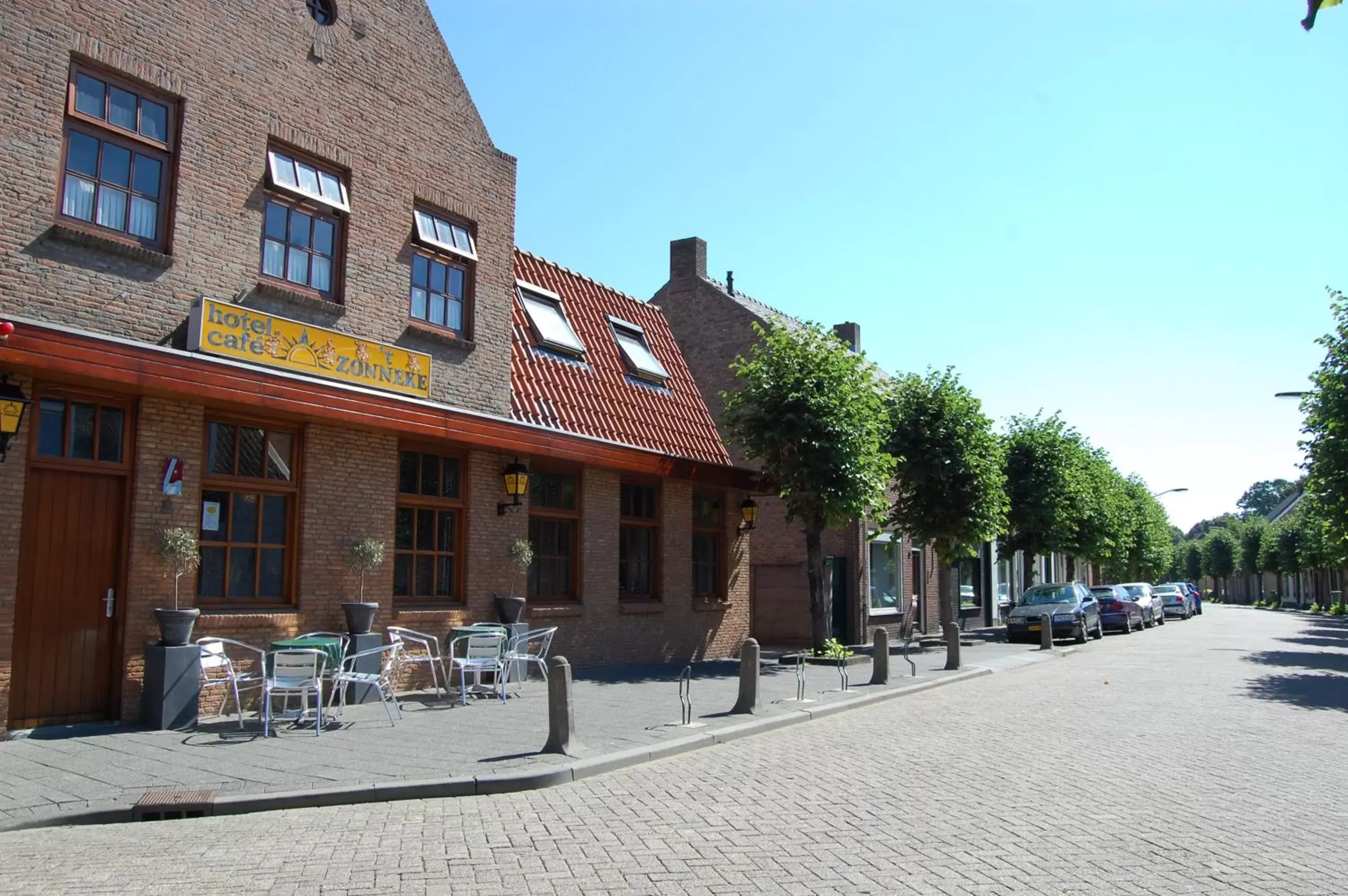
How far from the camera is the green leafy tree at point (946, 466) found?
23906mm

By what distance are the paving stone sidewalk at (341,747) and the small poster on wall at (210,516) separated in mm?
2012

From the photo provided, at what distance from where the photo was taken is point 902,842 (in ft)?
21.2

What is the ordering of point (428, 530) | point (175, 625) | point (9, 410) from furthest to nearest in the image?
point (428, 530) < point (175, 625) < point (9, 410)

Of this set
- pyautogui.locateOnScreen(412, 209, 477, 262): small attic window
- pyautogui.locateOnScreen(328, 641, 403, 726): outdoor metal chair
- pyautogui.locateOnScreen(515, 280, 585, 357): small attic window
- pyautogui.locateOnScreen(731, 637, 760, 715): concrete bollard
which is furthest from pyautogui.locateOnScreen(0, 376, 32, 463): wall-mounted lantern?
pyautogui.locateOnScreen(515, 280, 585, 357): small attic window

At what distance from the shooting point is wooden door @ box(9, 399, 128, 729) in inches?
380

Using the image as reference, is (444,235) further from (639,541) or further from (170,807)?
(170,807)

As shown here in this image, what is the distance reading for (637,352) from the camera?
786 inches

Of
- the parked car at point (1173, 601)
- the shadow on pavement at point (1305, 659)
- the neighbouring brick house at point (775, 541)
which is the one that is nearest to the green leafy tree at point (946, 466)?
the neighbouring brick house at point (775, 541)

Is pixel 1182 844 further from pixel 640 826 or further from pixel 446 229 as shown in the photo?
pixel 446 229

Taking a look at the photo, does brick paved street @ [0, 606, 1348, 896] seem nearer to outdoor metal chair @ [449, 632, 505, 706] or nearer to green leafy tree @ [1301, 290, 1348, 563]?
outdoor metal chair @ [449, 632, 505, 706]

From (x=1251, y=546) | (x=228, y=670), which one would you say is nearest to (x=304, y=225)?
(x=228, y=670)

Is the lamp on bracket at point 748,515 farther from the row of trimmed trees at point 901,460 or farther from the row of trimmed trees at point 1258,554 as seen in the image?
the row of trimmed trees at point 1258,554

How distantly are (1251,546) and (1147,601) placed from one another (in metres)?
57.8

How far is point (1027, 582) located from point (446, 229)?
103ft
